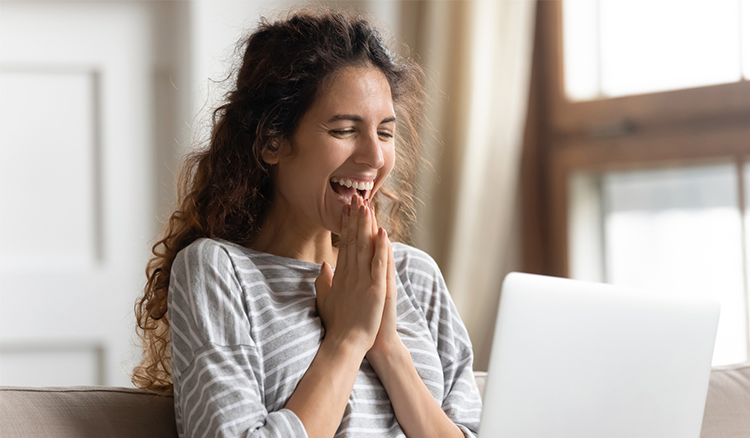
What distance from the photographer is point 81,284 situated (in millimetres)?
2248

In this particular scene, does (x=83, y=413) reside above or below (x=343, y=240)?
below

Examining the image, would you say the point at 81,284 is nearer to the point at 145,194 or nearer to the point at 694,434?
the point at 145,194

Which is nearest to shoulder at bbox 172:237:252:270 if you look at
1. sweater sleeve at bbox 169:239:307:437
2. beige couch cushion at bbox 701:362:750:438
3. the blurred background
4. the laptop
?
sweater sleeve at bbox 169:239:307:437

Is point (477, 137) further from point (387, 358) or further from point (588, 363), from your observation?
point (588, 363)

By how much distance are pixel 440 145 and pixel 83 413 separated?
63.1 inches

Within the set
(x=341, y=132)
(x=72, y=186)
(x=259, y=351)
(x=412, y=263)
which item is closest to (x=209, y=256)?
(x=259, y=351)

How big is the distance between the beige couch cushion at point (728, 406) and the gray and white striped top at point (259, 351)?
0.45m

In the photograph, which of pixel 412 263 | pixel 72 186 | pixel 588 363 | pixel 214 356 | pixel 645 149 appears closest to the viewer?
pixel 588 363

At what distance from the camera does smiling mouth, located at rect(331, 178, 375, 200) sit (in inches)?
46.4

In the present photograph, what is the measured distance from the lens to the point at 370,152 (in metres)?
1.15

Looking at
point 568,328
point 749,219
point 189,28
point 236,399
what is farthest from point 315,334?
point 189,28

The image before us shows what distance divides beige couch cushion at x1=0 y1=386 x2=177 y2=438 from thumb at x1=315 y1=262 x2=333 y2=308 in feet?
0.97

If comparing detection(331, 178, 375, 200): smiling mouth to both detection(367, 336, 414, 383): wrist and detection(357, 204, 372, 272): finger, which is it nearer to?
detection(357, 204, 372, 272): finger

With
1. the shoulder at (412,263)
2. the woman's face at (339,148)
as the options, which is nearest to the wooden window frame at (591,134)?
the shoulder at (412,263)
